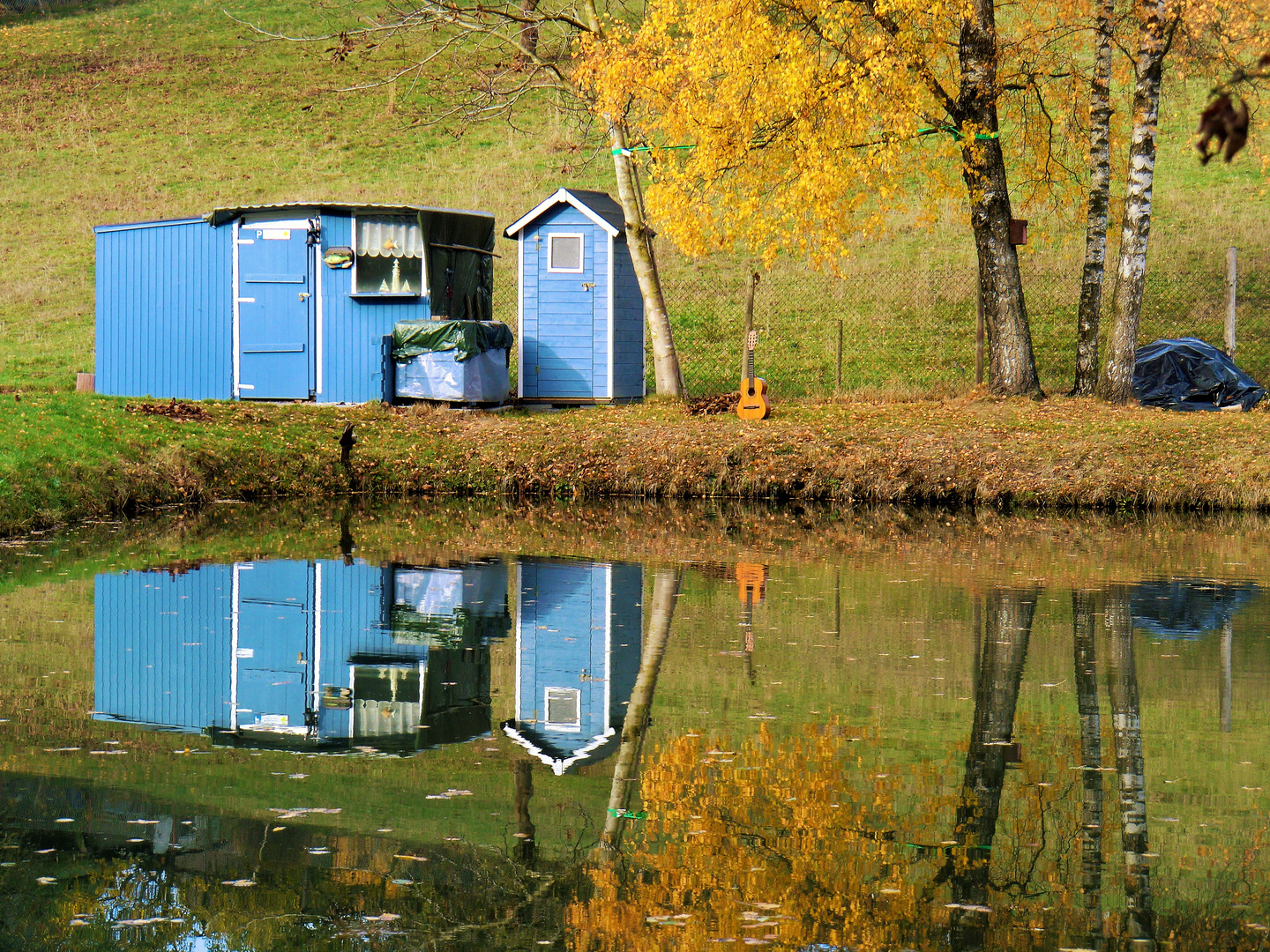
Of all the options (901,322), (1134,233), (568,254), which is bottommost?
(901,322)

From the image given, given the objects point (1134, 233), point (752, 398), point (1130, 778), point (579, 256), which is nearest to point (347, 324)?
point (579, 256)

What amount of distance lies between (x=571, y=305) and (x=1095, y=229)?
25.2 feet

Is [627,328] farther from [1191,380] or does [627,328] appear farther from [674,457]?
[1191,380]

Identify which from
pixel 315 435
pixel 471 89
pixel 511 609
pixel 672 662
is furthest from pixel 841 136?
pixel 672 662

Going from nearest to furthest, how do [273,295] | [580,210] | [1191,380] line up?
[1191,380], [273,295], [580,210]

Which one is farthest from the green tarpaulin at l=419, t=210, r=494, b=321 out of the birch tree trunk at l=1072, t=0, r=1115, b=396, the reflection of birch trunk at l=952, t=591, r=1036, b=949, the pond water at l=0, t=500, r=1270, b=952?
the reflection of birch trunk at l=952, t=591, r=1036, b=949

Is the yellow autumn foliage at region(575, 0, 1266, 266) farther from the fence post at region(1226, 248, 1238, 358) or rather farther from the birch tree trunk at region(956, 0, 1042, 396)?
the fence post at region(1226, 248, 1238, 358)

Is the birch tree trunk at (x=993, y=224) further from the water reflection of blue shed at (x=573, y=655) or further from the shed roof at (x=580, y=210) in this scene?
the water reflection of blue shed at (x=573, y=655)

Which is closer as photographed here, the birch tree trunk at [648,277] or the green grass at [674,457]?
the green grass at [674,457]

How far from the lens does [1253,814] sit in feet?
17.4

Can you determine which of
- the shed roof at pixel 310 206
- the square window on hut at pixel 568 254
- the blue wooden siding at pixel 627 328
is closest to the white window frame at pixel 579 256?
the square window on hut at pixel 568 254

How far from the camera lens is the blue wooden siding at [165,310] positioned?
69.5 feet

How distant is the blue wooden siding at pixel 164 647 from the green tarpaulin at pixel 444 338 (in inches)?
357

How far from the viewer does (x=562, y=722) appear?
678 cm
